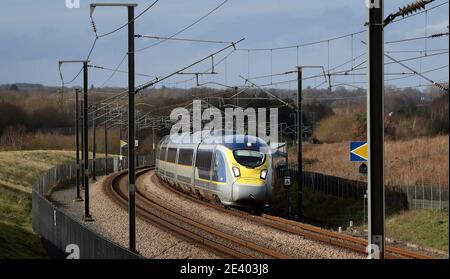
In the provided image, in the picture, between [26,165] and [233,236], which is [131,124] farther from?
[26,165]

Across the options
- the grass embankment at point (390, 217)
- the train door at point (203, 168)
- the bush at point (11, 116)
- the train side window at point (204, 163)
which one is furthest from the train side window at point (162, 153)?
the bush at point (11, 116)

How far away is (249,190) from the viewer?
31.6 m

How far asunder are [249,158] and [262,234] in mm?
5793

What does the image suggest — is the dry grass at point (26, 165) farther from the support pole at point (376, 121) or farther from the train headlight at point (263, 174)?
the support pole at point (376, 121)

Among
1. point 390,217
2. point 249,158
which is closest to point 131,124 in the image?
point 249,158

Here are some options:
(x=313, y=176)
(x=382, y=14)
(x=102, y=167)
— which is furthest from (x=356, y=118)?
(x=382, y=14)

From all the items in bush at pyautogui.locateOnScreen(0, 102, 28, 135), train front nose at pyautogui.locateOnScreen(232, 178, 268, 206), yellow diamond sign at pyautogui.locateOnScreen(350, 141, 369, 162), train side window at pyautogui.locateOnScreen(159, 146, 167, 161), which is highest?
bush at pyautogui.locateOnScreen(0, 102, 28, 135)

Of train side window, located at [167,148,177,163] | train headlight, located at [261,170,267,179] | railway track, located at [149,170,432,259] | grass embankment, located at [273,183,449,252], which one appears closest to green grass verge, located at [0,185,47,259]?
railway track, located at [149,170,432,259]

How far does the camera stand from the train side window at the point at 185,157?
39000 millimetres

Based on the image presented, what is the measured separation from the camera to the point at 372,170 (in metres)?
12.3

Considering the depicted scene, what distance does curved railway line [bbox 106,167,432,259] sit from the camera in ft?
74.5

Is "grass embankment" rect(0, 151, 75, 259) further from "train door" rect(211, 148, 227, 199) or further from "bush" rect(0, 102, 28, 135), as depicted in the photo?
"bush" rect(0, 102, 28, 135)

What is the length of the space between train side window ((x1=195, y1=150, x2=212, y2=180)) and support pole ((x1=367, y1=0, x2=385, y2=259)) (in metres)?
22.4

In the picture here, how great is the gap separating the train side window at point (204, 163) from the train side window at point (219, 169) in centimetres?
101
